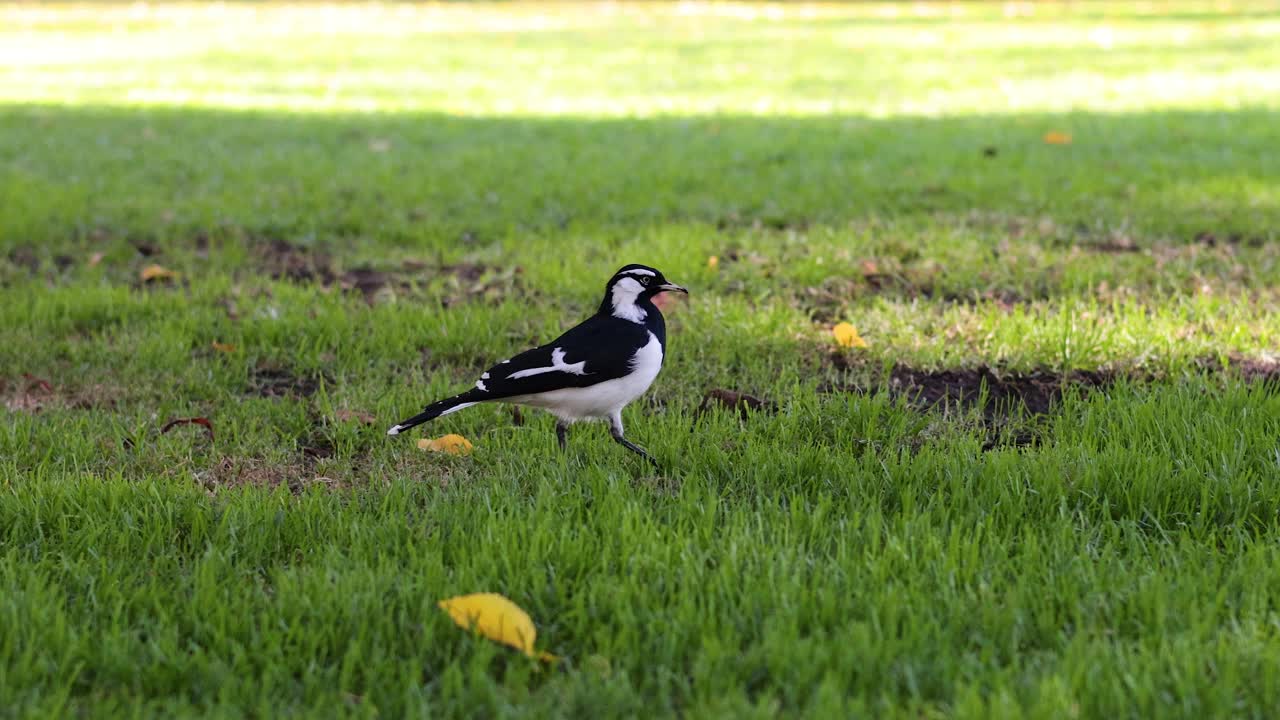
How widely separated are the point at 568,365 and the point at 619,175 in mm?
5422

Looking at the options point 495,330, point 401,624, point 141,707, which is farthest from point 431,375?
point 141,707

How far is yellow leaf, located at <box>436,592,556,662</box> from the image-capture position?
241 cm

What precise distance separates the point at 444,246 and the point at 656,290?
3.10 meters

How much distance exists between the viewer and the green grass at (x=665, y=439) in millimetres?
2334

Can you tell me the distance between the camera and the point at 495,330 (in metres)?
4.89

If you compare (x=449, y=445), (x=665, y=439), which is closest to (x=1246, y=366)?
(x=665, y=439)

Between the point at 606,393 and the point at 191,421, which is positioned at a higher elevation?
the point at 606,393

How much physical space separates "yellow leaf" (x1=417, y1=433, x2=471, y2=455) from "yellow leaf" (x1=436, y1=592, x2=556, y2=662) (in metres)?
1.15

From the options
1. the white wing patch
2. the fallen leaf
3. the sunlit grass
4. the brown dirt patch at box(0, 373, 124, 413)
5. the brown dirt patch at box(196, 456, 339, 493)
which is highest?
the sunlit grass

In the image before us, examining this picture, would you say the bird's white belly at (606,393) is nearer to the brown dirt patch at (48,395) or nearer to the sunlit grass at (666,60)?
the brown dirt patch at (48,395)

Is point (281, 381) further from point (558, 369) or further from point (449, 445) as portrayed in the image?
point (558, 369)

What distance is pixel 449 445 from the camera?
3705 mm

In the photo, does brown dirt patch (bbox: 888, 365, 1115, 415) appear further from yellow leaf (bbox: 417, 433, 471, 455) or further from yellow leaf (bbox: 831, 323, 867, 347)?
yellow leaf (bbox: 417, 433, 471, 455)

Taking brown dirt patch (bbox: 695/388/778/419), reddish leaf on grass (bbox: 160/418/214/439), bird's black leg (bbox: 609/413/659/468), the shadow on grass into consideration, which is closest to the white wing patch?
bird's black leg (bbox: 609/413/659/468)
